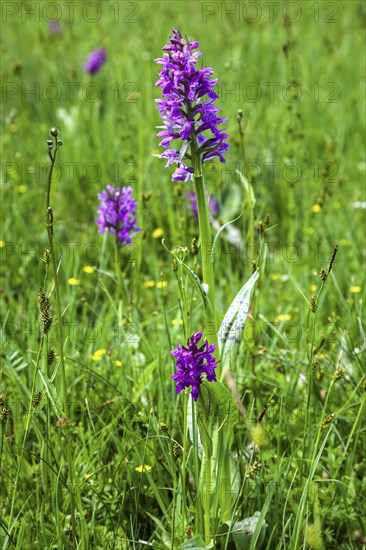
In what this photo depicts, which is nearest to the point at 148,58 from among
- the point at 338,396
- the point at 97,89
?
the point at 97,89

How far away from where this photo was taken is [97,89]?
4.65 metres

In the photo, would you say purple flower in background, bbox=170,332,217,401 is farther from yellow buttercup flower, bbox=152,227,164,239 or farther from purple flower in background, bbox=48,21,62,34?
purple flower in background, bbox=48,21,62,34

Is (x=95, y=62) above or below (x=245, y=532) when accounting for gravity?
above

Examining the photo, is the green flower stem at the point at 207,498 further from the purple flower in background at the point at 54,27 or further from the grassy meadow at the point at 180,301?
the purple flower in background at the point at 54,27

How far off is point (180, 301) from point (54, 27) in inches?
182

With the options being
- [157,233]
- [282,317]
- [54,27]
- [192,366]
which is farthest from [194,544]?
[54,27]

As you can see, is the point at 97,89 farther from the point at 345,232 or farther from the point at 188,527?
the point at 188,527

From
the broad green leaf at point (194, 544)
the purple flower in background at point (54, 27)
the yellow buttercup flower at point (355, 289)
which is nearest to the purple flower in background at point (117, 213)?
the yellow buttercup flower at point (355, 289)

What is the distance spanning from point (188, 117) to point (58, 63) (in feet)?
12.6

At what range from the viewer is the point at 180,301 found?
1705mm

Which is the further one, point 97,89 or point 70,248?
point 97,89

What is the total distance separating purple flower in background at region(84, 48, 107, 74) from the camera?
15.0 feet

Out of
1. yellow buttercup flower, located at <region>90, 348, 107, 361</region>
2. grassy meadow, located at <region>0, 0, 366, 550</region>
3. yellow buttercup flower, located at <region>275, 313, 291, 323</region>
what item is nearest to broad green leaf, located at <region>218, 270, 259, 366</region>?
grassy meadow, located at <region>0, 0, 366, 550</region>

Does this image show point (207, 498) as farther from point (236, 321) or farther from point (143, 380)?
point (143, 380)
